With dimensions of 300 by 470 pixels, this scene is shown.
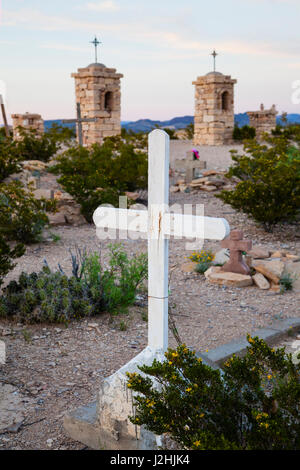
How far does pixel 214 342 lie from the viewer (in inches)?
187

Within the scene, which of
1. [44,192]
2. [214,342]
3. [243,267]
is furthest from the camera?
[44,192]

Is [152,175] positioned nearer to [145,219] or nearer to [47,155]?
[145,219]

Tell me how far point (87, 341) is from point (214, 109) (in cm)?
1663

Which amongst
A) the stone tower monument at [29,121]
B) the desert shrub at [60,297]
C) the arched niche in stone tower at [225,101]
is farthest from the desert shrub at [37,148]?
the desert shrub at [60,297]

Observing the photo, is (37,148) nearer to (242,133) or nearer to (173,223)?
(242,133)

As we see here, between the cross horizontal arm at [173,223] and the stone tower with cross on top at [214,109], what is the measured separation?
1741cm

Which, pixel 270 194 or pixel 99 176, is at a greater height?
pixel 99 176

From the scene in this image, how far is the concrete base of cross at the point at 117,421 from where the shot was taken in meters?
2.92

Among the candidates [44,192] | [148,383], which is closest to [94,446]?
[148,383]

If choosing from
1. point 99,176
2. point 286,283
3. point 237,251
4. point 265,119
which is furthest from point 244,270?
point 265,119

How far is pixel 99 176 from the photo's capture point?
9.78 meters

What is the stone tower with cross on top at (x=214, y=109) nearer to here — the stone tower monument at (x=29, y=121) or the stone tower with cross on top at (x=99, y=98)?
the stone tower with cross on top at (x=99, y=98)

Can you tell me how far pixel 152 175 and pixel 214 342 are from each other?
2.28 metres
